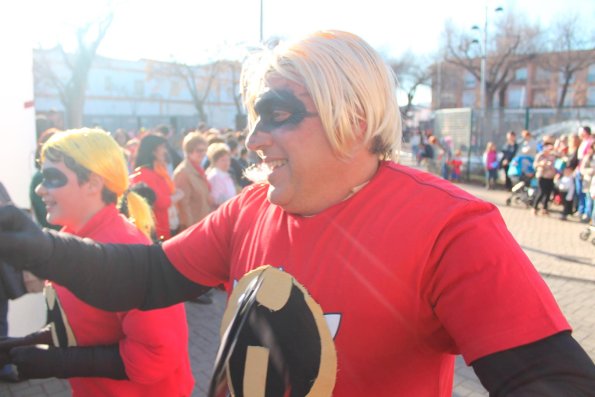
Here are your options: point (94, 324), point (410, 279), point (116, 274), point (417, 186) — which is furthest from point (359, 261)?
point (94, 324)

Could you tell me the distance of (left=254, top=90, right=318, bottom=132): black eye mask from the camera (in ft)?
4.14

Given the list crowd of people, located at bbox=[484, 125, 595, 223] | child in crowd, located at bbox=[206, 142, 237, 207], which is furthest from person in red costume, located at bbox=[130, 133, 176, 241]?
crowd of people, located at bbox=[484, 125, 595, 223]

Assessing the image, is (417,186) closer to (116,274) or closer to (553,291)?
(116,274)

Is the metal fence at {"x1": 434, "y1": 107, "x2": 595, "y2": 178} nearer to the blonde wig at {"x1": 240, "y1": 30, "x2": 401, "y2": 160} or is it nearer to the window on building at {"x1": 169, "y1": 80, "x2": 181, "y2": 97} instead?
the blonde wig at {"x1": 240, "y1": 30, "x2": 401, "y2": 160}

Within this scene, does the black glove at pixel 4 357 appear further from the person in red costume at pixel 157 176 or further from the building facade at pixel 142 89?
the building facade at pixel 142 89

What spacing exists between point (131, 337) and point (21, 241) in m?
0.72

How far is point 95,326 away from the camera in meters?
1.88

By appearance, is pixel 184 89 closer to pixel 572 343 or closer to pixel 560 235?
pixel 560 235

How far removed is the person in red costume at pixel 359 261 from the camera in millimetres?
924

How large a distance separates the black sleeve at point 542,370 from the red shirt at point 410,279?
0.06 ft

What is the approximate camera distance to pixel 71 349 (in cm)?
183

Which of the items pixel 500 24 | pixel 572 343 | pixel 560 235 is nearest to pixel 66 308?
pixel 572 343

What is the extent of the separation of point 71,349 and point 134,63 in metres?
45.2

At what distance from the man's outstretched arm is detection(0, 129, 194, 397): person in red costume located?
282 millimetres
